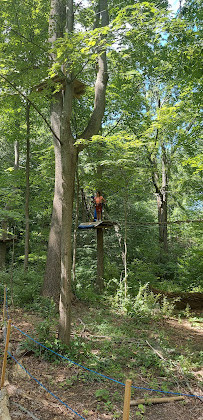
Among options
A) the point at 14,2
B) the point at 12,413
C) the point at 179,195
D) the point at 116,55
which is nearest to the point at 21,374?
the point at 12,413

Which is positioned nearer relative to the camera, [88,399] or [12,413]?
[12,413]

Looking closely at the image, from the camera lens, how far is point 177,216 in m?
19.8

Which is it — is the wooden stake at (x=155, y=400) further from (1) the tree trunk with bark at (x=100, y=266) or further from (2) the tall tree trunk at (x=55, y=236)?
(1) the tree trunk with bark at (x=100, y=266)

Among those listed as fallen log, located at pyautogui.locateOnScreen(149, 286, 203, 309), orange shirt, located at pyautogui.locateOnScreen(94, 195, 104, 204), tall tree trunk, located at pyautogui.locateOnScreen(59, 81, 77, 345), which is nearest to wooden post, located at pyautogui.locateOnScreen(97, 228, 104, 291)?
orange shirt, located at pyautogui.locateOnScreen(94, 195, 104, 204)

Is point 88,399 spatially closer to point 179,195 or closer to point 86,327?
point 86,327

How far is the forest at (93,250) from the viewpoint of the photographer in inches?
164

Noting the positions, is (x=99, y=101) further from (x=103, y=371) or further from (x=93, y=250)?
(x=93, y=250)

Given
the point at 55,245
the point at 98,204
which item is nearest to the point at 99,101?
the point at 55,245

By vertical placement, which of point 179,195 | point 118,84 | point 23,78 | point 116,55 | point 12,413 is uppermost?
point 118,84

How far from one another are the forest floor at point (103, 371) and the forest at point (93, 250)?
20 mm

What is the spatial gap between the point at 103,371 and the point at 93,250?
27.1 feet

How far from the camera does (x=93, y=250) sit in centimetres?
1298

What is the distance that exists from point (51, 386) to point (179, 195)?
14453 millimetres

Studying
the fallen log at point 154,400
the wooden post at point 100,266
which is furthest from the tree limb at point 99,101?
the wooden post at point 100,266
